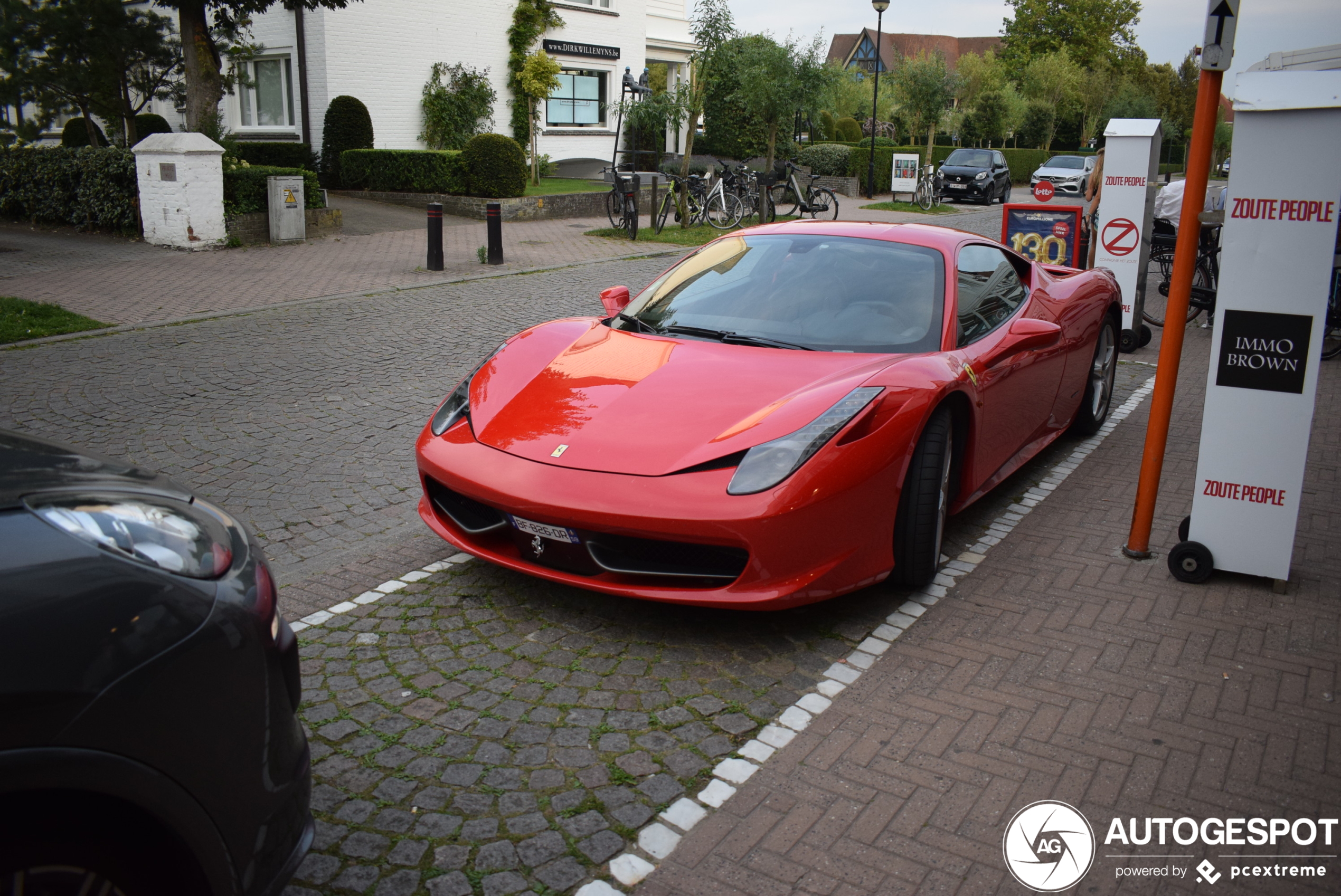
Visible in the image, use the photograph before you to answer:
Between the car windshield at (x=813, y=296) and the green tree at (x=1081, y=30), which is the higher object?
the green tree at (x=1081, y=30)

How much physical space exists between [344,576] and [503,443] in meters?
1.05

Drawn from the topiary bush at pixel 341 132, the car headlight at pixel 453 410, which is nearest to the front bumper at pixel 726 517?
the car headlight at pixel 453 410

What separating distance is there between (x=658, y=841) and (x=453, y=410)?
218cm

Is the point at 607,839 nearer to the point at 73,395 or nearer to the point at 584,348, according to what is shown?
the point at 584,348

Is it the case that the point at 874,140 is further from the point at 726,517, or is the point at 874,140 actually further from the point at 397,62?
the point at 726,517

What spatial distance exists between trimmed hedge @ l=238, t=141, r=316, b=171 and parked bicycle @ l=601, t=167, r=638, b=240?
7790 mm

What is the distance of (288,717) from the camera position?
7.13 feet

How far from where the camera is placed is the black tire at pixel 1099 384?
644 centimetres

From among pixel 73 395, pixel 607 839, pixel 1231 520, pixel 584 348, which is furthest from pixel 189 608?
pixel 73 395

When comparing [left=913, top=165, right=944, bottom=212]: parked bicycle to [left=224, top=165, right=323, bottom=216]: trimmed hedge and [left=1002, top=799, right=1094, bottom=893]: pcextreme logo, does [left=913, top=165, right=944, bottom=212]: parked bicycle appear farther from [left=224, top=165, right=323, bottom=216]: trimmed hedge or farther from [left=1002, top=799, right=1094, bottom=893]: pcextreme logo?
[left=1002, top=799, right=1094, bottom=893]: pcextreme logo

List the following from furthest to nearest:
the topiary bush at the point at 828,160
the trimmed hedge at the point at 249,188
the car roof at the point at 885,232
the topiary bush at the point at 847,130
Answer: the topiary bush at the point at 847,130 → the topiary bush at the point at 828,160 → the trimmed hedge at the point at 249,188 → the car roof at the point at 885,232

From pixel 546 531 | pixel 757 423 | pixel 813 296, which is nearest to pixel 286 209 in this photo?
pixel 813 296

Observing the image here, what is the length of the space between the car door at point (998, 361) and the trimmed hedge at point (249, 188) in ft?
41.8

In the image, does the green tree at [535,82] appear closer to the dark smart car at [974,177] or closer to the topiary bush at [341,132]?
the topiary bush at [341,132]
